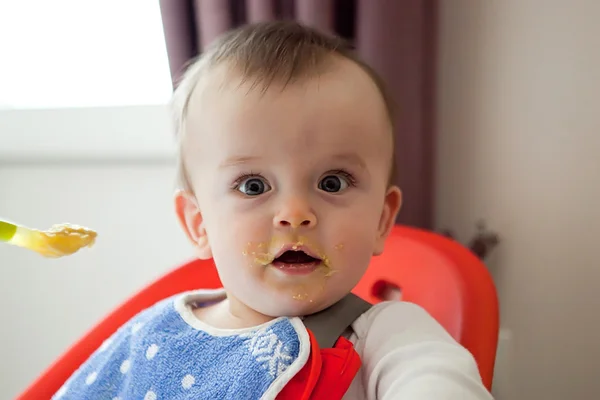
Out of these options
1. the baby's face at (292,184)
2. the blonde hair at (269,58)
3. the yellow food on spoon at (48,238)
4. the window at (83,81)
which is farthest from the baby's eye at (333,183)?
the window at (83,81)

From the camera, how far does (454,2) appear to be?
100 centimetres

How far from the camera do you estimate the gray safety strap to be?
623mm

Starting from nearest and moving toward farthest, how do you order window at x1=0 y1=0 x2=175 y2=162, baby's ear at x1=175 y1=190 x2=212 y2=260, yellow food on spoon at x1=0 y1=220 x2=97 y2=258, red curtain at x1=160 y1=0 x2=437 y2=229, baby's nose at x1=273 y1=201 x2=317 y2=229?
yellow food on spoon at x1=0 y1=220 x2=97 y2=258, baby's nose at x1=273 y1=201 x2=317 y2=229, baby's ear at x1=175 y1=190 x2=212 y2=260, red curtain at x1=160 y1=0 x2=437 y2=229, window at x1=0 y1=0 x2=175 y2=162

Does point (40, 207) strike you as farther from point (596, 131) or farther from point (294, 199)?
point (596, 131)

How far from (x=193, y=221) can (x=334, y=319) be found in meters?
0.21

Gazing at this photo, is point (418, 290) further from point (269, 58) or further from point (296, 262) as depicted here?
point (269, 58)

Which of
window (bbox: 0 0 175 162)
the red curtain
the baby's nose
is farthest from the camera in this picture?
window (bbox: 0 0 175 162)

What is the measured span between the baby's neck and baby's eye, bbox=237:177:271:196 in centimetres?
14

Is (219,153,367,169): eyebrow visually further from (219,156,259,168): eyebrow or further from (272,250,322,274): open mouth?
(272,250,322,274): open mouth

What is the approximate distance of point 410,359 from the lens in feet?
1.78

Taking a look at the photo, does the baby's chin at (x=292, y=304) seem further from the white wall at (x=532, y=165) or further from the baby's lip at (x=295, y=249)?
the white wall at (x=532, y=165)

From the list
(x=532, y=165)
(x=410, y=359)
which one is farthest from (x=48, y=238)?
(x=532, y=165)

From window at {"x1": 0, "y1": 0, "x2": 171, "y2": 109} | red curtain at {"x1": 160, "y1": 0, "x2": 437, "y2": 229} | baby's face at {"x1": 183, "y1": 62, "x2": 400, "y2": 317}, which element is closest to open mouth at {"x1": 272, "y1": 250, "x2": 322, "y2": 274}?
baby's face at {"x1": 183, "y1": 62, "x2": 400, "y2": 317}

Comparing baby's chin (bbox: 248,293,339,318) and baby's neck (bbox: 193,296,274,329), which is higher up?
baby's chin (bbox: 248,293,339,318)
